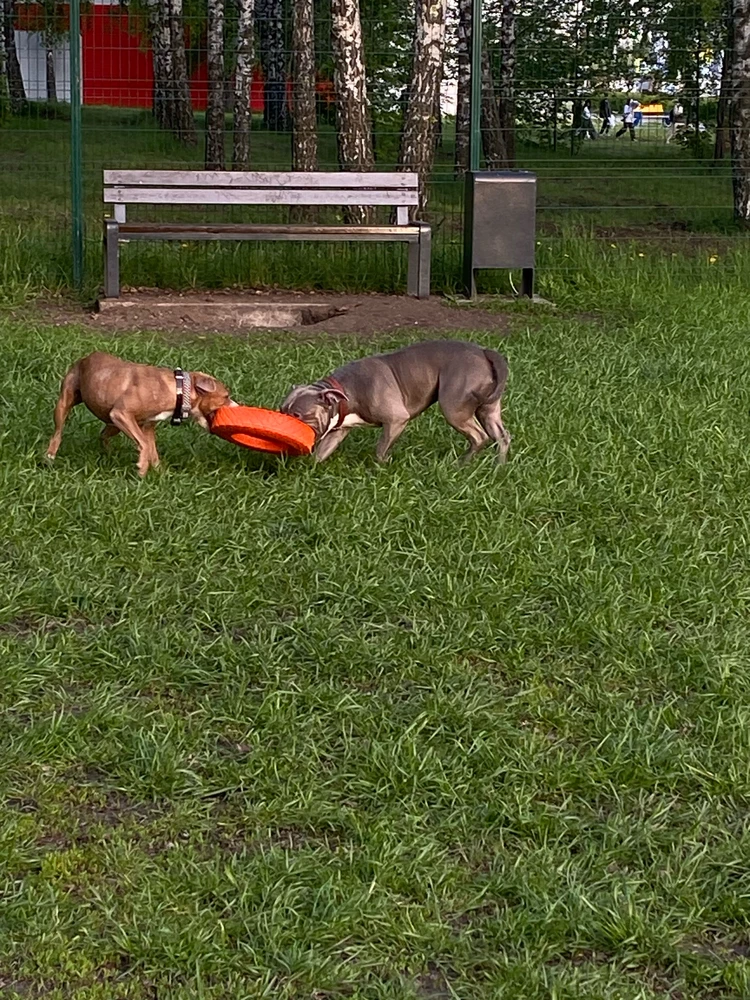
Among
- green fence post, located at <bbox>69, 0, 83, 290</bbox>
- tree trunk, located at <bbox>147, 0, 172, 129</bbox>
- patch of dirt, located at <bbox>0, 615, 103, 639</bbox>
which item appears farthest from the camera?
tree trunk, located at <bbox>147, 0, 172, 129</bbox>

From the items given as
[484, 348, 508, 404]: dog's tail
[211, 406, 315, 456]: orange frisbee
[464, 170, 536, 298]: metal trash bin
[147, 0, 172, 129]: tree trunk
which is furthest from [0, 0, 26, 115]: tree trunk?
[211, 406, 315, 456]: orange frisbee

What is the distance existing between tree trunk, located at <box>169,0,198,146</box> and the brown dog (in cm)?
779

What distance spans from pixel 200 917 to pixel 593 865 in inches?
36.4

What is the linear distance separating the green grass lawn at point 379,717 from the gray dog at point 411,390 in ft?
0.62

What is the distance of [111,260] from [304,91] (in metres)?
5.31

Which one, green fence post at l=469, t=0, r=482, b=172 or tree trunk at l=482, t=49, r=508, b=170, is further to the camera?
tree trunk at l=482, t=49, r=508, b=170

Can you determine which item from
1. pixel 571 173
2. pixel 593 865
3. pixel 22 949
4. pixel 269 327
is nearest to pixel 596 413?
pixel 269 327

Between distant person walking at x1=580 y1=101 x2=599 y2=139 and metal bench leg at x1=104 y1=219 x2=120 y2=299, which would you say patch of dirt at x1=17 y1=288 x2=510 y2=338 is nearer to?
metal bench leg at x1=104 y1=219 x2=120 y2=299

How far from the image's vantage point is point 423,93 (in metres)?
12.9

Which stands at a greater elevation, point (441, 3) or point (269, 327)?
point (441, 3)

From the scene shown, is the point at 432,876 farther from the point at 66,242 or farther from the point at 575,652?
the point at 66,242

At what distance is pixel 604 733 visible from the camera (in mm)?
4293

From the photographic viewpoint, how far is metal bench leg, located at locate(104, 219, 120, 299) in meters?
11.1

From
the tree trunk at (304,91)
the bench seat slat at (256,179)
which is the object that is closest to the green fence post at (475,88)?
the bench seat slat at (256,179)
